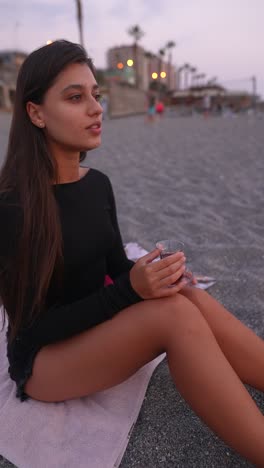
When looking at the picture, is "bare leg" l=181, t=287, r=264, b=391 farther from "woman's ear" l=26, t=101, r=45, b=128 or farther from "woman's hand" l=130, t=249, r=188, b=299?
"woman's ear" l=26, t=101, r=45, b=128

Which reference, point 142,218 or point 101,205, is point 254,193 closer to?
point 142,218

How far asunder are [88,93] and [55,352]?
103 centimetres

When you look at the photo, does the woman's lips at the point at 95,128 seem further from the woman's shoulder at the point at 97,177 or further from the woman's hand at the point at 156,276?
the woman's hand at the point at 156,276

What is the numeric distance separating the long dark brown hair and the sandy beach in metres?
0.77

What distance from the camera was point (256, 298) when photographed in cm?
258

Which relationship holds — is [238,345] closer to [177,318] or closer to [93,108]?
[177,318]

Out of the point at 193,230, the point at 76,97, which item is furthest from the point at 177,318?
the point at 193,230

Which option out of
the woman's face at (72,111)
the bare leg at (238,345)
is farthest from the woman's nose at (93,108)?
the bare leg at (238,345)

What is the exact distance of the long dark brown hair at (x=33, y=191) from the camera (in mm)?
1380

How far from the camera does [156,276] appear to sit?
136cm

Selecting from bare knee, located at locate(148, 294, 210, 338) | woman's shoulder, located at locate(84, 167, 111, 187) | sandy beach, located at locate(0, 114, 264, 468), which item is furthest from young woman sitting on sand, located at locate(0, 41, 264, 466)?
sandy beach, located at locate(0, 114, 264, 468)

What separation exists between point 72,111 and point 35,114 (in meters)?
0.15

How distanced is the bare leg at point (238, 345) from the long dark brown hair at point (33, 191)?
68 centimetres

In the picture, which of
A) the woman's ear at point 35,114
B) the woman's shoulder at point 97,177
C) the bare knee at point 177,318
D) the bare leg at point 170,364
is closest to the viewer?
the bare leg at point 170,364
